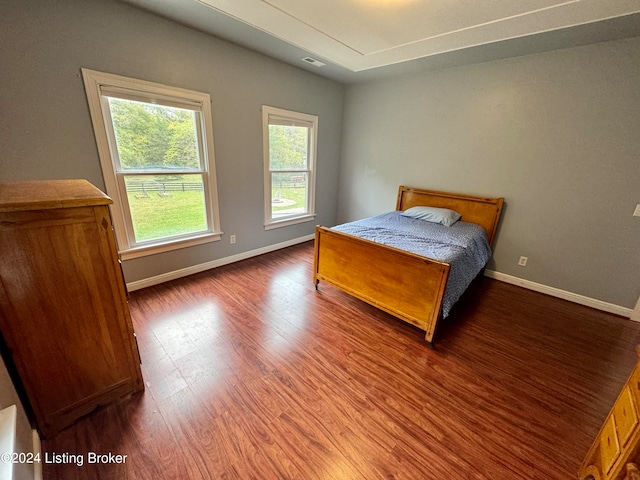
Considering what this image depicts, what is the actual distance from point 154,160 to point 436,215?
3.18 meters

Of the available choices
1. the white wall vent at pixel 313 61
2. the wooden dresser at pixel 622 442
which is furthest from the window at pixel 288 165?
the wooden dresser at pixel 622 442

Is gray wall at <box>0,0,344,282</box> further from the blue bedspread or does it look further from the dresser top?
the blue bedspread

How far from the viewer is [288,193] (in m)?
3.84

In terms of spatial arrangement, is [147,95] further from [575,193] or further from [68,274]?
[575,193]

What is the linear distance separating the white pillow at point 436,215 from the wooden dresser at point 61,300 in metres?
3.09

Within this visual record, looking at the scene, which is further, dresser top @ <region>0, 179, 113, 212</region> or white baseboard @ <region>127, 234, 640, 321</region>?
white baseboard @ <region>127, 234, 640, 321</region>

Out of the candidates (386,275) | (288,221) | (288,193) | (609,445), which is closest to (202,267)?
(288,221)

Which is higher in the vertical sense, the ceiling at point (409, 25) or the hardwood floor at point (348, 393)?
the ceiling at point (409, 25)

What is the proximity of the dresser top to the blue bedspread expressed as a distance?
6.36 feet

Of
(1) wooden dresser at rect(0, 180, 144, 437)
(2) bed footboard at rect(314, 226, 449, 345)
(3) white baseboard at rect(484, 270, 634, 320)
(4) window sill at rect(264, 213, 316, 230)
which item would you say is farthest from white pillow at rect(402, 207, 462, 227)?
(1) wooden dresser at rect(0, 180, 144, 437)

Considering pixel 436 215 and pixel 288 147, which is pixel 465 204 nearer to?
pixel 436 215

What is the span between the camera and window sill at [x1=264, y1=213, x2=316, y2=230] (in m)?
3.65

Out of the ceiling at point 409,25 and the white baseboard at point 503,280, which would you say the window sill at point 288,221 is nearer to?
the white baseboard at point 503,280

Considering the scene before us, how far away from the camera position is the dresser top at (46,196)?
39.6 inches
